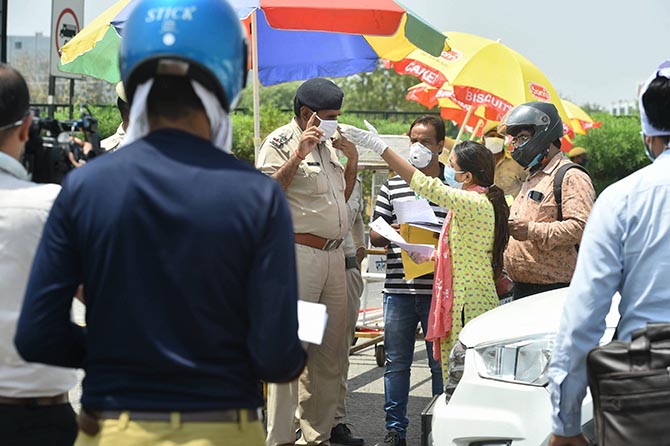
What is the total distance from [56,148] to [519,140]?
3.98 m

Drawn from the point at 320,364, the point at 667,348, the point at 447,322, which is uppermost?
the point at 667,348

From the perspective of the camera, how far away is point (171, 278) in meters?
2.33

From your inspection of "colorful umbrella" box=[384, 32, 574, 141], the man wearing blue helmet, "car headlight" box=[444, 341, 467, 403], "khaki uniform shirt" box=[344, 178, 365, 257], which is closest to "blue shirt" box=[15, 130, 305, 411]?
the man wearing blue helmet

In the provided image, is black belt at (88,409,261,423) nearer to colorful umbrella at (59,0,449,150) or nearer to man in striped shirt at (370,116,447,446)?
colorful umbrella at (59,0,449,150)

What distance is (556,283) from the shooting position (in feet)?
21.0

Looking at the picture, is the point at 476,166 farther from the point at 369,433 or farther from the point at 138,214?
the point at 138,214

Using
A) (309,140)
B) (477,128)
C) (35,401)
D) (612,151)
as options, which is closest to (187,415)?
(35,401)

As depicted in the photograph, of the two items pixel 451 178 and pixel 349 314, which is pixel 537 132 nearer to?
pixel 451 178

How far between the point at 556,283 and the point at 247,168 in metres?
4.32

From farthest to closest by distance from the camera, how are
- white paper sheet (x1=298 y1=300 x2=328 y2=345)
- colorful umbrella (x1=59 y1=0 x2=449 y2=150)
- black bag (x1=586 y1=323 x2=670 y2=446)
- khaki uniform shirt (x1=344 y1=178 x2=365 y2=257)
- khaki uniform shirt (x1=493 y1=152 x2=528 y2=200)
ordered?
khaki uniform shirt (x1=493 y1=152 x2=528 y2=200) → khaki uniform shirt (x1=344 y1=178 x2=365 y2=257) → colorful umbrella (x1=59 y1=0 x2=449 y2=150) → black bag (x1=586 y1=323 x2=670 y2=446) → white paper sheet (x1=298 y1=300 x2=328 y2=345)

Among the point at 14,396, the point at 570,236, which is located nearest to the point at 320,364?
the point at 570,236

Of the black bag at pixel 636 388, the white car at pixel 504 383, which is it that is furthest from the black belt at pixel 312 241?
the black bag at pixel 636 388

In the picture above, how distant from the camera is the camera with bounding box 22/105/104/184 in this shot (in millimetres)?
3322

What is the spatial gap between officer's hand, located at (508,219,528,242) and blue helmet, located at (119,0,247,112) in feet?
12.9
